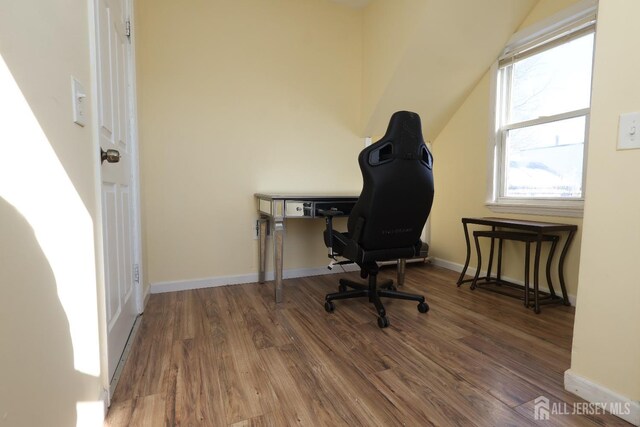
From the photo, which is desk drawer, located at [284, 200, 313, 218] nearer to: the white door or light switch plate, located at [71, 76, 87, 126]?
the white door

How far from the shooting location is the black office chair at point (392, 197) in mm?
1807

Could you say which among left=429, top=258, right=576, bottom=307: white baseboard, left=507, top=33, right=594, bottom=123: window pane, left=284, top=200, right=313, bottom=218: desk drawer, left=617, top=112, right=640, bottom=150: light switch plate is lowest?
left=429, top=258, right=576, bottom=307: white baseboard

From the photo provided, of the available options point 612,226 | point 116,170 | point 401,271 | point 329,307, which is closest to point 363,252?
point 329,307

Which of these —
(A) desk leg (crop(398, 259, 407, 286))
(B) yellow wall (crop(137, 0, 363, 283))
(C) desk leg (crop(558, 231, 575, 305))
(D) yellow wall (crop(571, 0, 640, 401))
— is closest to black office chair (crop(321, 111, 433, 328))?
(A) desk leg (crop(398, 259, 407, 286))

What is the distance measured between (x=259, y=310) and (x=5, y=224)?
67.2 inches

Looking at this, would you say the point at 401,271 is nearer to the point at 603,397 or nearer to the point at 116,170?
the point at 603,397

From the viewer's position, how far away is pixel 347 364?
1495mm

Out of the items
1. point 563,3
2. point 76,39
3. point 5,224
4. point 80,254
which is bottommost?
point 80,254

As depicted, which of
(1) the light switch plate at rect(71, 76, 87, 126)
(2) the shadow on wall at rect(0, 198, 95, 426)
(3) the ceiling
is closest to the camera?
(2) the shadow on wall at rect(0, 198, 95, 426)

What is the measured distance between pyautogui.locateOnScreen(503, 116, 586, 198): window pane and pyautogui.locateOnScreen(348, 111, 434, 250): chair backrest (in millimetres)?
1279

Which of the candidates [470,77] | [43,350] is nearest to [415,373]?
[43,350]

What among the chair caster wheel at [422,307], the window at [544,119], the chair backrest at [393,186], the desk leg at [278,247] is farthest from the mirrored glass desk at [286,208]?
the window at [544,119]

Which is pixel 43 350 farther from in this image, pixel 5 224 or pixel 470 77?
pixel 470 77

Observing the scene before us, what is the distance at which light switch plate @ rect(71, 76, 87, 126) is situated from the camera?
94 centimetres
